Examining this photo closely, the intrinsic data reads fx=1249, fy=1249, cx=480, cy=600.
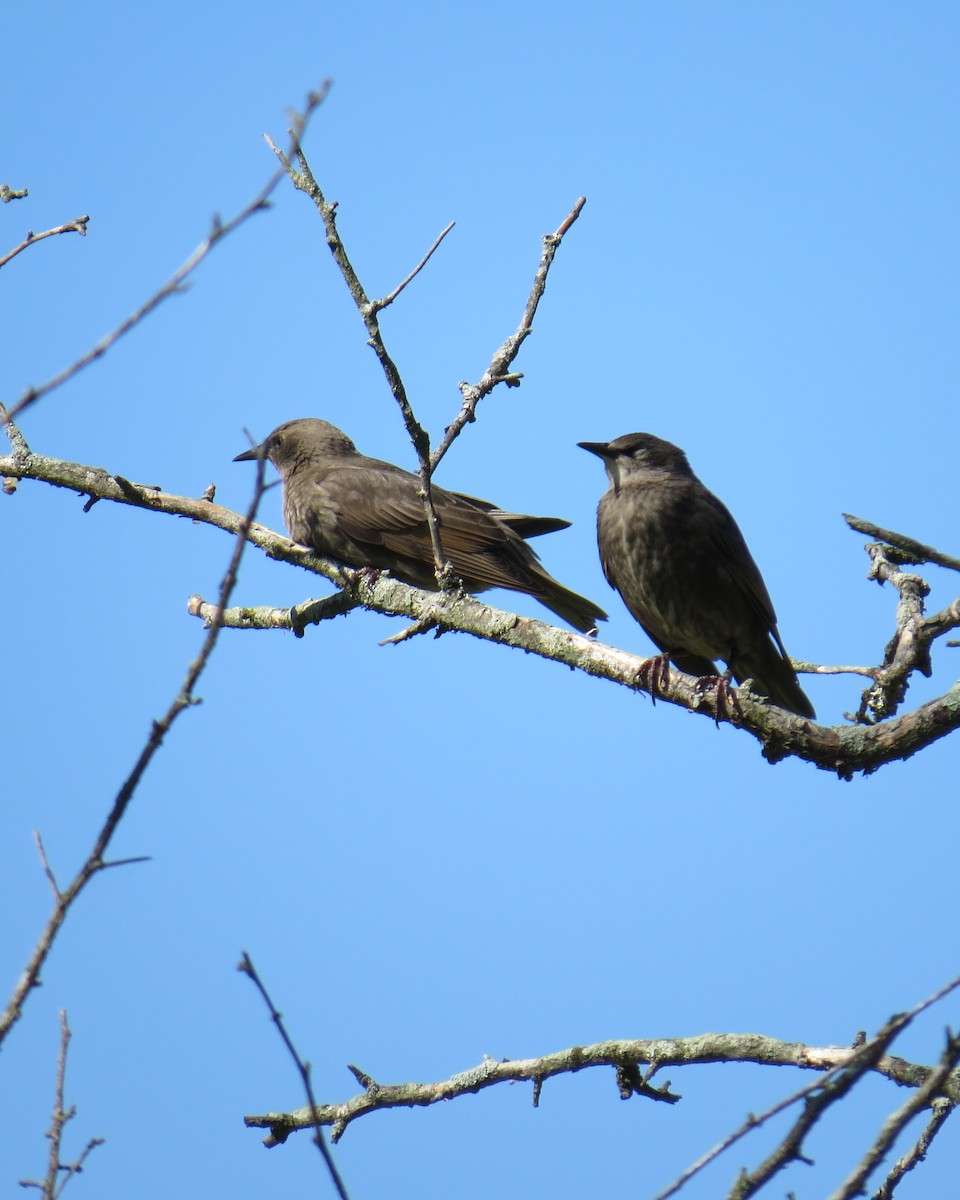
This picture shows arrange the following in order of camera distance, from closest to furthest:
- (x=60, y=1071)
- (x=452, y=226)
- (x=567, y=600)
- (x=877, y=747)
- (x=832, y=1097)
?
(x=832, y=1097) < (x=60, y=1071) < (x=877, y=747) < (x=452, y=226) < (x=567, y=600)

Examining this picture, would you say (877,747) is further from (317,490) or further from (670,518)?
(317,490)

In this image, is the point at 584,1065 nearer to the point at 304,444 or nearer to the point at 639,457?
the point at 639,457

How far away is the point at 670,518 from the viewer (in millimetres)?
6715

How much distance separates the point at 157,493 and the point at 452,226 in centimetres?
267

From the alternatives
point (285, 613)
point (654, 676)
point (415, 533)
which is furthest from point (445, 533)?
point (654, 676)

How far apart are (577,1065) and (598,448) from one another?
168 inches

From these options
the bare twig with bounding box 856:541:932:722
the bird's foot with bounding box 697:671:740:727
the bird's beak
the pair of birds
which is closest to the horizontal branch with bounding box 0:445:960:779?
the bird's foot with bounding box 697:671:740:727

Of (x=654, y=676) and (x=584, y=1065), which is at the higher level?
(x=654, y=676)

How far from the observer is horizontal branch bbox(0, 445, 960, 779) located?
4.02m

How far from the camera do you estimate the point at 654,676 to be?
473 centimetres

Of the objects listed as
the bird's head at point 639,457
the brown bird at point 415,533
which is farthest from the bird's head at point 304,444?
the bird's head at point 639,457

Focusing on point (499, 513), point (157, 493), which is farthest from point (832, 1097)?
point (499, 513)

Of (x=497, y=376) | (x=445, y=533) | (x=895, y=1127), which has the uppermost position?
(x=445, y=533)

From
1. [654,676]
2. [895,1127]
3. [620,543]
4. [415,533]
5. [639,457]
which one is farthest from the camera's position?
[415,533]
